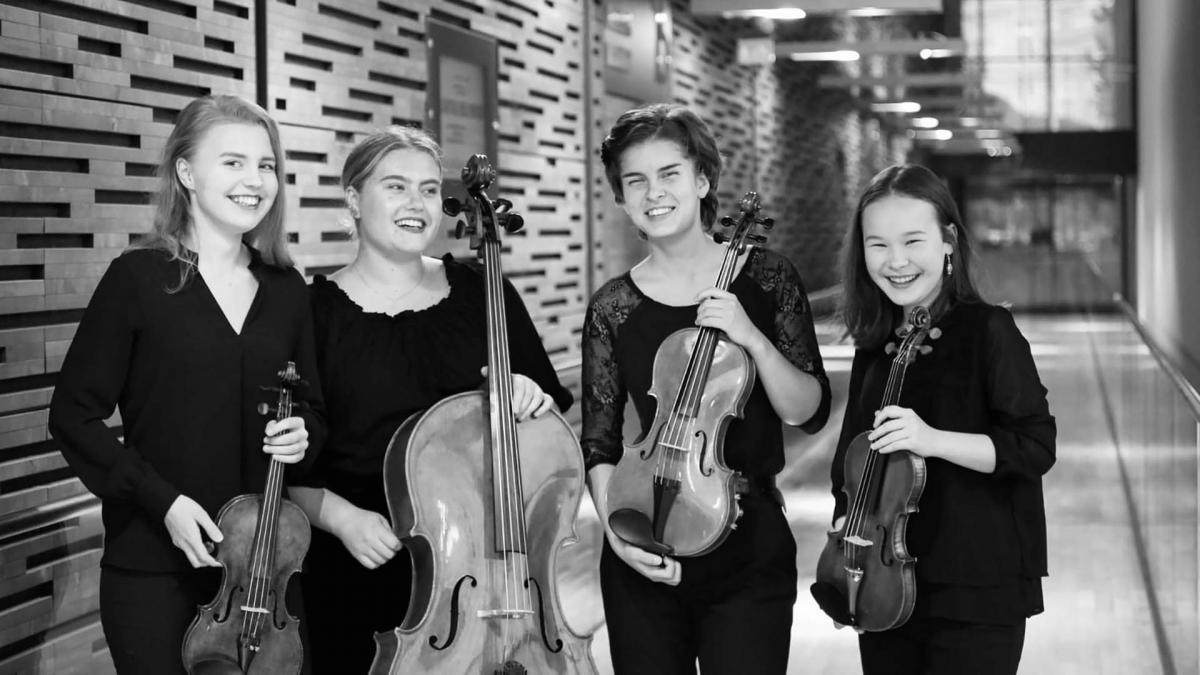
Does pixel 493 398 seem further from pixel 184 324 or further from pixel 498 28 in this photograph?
pixel 498 28

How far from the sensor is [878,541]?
1983 mm

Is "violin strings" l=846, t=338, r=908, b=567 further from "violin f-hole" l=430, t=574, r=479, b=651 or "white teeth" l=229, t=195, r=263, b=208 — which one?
"white teeth" l=229, t=195, r=263, b=208

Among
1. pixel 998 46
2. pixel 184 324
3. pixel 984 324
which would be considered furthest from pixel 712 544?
pixel 998 46

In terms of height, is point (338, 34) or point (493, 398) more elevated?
point (338, 34)

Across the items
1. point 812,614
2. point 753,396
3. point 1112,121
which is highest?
point 1112,121

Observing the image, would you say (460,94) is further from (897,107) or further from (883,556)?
(897,107)

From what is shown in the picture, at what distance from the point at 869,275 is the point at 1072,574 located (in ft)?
12.1

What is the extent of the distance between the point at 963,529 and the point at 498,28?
14.5ft

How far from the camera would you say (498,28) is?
19.7ft

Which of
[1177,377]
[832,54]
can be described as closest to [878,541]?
[1177,377]

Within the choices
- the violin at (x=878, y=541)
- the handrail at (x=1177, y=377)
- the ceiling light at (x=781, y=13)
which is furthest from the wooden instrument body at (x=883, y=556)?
the ceiling light at (x=781, y=13)

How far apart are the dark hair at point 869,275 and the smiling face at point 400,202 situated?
743mm

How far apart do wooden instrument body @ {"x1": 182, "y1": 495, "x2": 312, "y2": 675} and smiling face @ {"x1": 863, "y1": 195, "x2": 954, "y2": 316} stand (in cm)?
102

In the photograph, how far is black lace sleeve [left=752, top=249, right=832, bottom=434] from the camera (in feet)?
7.32
